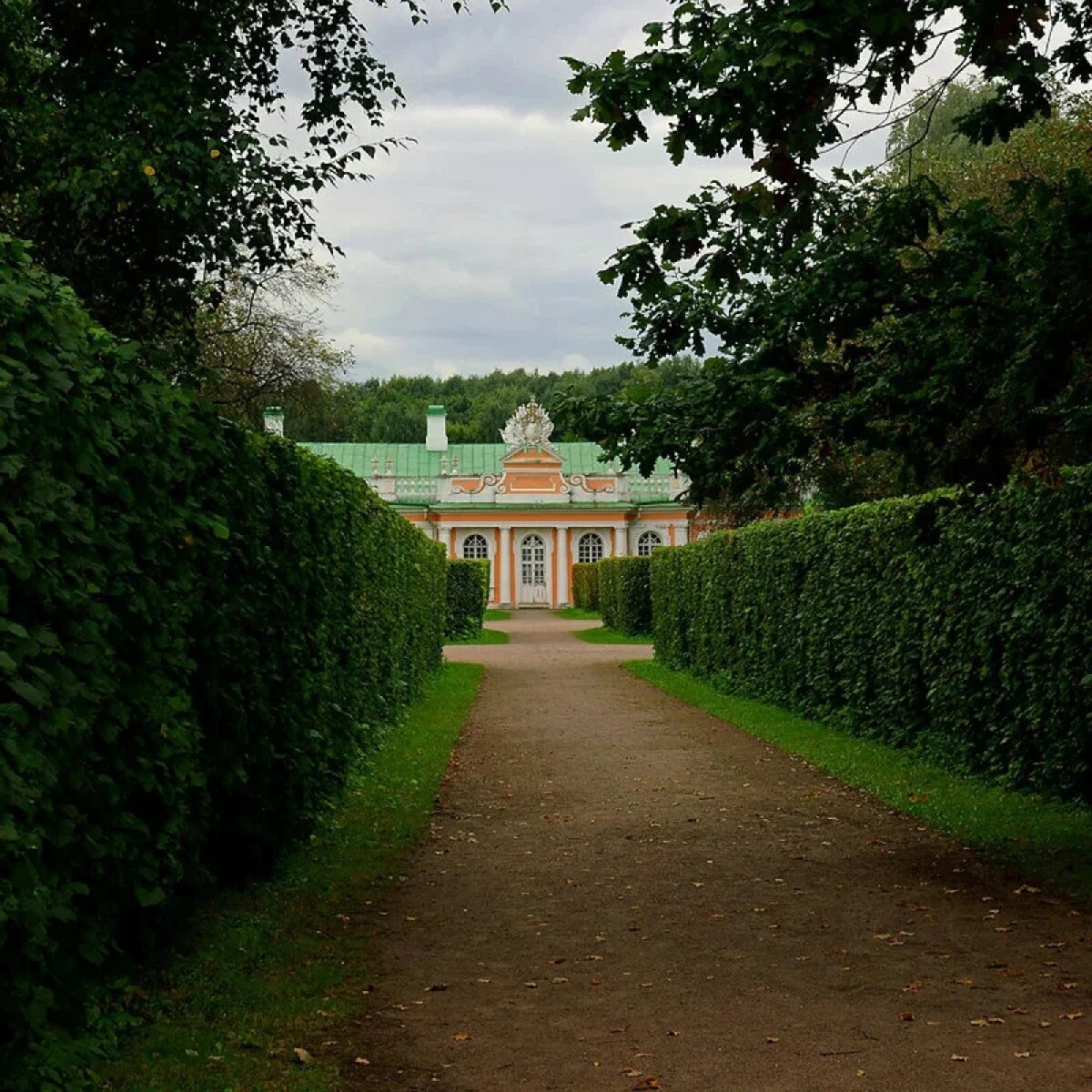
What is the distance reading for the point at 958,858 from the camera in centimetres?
744

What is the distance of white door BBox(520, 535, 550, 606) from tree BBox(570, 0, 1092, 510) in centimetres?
4996

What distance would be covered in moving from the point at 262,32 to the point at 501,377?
87.7 meters

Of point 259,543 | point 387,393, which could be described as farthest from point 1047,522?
point 387,393

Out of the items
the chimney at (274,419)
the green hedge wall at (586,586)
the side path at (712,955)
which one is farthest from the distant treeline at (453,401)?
the side path at (712,955)

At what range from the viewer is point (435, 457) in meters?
64.1

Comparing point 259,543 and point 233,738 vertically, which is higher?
point 259,543

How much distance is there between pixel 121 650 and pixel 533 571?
53.7 m

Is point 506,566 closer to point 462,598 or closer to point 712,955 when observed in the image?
point 462,598

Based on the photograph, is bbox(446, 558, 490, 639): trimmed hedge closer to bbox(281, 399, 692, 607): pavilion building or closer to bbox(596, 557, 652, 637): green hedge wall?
bbox(596, 557, 652, 637): green hedge wall

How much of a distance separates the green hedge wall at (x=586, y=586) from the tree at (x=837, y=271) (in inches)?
1658

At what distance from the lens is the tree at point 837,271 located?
5754mm

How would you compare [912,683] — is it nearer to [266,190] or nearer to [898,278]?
[898,278]

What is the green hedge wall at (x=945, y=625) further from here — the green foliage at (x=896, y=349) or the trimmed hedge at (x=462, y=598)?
the trimmed hedge at (x=462, y=598)

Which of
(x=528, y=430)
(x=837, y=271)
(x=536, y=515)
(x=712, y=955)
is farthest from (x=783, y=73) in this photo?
(x=528, y=430)
